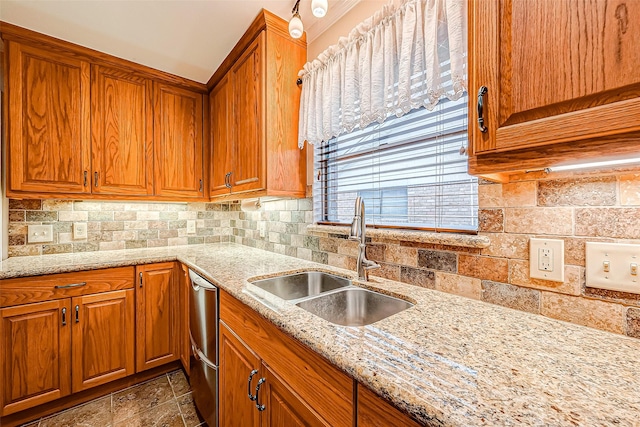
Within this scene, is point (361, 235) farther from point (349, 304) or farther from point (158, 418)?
point (158, 418)

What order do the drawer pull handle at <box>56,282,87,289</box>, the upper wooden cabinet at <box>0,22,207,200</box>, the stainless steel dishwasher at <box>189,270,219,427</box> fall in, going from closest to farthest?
1. the stainless steel dishwasher at <box>189,270,219,427</box>
2. the drawer pull handle at <box>56,282,87,289</box>
3. the upper wooden cabinet at <box>0,22,207,200</box>

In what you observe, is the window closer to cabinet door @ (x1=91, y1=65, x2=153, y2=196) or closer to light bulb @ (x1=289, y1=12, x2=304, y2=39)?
light bulb @ (x1=289, y1=12, x2=304, y2=39)

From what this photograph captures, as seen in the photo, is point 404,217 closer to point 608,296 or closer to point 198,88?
point 608,296

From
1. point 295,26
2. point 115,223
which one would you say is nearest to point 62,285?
point 115,223

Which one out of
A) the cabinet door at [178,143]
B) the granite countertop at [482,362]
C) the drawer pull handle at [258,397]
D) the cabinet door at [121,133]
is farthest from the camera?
the cabinet door at [178,143]

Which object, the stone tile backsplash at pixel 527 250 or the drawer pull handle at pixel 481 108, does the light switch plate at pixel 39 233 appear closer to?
the stone tile backsplash at pixel 527 250

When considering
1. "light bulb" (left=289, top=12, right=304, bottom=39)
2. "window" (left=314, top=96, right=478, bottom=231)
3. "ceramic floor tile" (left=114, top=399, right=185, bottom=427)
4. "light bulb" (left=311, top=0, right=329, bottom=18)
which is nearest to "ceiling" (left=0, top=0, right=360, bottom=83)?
"light bulb" (left=289, top=12, right=304, bottom=39)

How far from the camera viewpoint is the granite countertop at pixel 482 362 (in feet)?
1.51

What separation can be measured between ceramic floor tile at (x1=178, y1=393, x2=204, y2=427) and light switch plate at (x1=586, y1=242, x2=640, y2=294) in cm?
199

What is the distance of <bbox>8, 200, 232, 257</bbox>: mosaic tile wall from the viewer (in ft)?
6.27

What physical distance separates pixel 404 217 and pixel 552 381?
32.8 inches

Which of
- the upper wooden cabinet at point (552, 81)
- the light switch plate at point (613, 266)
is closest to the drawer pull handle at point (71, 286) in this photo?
the upper wooden cabinet at point (552, 81)

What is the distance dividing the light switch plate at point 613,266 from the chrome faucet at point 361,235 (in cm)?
68

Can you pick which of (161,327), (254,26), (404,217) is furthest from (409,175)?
(161,327)
